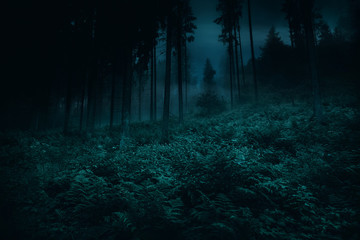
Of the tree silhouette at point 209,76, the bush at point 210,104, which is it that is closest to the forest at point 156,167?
the bush at point 210,104

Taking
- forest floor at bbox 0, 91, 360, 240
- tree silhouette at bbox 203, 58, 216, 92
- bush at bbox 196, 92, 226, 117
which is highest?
tree silhouette at bbox 203, 58, 216, 92

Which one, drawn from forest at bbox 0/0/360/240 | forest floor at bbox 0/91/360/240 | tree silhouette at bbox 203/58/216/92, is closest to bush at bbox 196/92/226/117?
forest at bbox 0/0/360/240

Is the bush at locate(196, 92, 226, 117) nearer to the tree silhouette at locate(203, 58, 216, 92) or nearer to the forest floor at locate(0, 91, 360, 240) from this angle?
Answer: the forest floor at locate(0, 91, 360, 240)

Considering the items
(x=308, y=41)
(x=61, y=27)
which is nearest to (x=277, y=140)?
(x=308, y=41)

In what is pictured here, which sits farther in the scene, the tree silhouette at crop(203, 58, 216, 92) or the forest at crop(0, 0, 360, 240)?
the tree silhouette at crop(203, 58, 216, 92)

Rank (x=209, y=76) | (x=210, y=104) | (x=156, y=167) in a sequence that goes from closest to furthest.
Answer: (x=156, y=167)
(x=210, y=104)
(x=209, y=76)

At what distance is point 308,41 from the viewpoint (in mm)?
11992

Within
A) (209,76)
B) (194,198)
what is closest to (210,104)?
(194,198)

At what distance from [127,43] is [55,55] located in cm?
1442

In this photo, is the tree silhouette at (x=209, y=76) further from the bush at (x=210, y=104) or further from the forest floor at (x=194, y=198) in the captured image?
the forest floor at (x=194, y=198)

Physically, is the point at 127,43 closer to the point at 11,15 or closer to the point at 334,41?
the point at 11,15

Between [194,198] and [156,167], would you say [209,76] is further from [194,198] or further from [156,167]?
[194,198]

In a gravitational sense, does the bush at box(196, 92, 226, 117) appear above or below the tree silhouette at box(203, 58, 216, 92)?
below

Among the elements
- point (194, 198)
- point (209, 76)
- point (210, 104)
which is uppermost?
point (209, 76)
